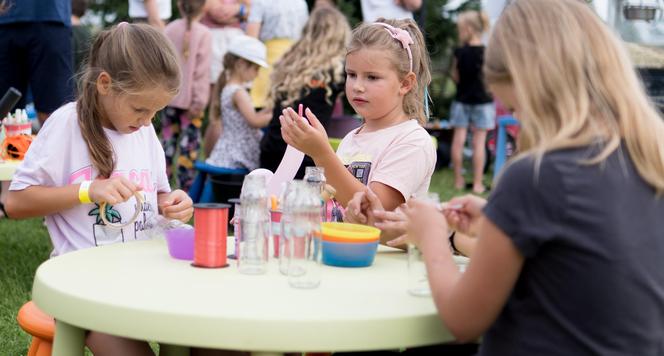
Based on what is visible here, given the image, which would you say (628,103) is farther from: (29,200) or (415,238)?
(29,200)

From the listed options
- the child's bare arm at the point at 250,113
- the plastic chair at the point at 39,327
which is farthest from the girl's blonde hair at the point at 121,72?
the child's bare arm at the point at 250,113

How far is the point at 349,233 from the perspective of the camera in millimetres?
2076

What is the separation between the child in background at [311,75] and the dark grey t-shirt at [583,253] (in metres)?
3.39

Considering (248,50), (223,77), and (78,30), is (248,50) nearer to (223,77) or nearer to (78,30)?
(223,77)

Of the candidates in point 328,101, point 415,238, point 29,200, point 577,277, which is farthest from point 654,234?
point 328,101

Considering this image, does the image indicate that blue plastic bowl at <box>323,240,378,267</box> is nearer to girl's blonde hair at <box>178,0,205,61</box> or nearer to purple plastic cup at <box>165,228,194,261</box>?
purple plastic cup at <box>165,228,194,261</box>

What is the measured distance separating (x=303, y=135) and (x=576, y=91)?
1.11 meters

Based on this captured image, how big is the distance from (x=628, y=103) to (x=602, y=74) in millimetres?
73

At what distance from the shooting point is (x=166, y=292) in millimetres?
1732

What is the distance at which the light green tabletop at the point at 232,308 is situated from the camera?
155 cm

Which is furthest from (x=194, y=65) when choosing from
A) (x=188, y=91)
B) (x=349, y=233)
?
(x=349, y=233)

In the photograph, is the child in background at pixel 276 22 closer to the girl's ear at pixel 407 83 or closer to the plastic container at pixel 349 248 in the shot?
the girl's ear at pixel 407 83

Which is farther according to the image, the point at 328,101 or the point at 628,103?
the point at 328,101

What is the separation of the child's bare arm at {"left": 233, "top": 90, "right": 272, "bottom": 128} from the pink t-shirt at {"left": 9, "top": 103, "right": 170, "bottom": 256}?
9.98 feet
